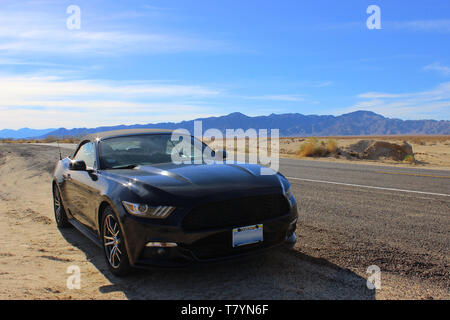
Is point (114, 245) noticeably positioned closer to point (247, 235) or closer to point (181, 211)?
point (181, 211)

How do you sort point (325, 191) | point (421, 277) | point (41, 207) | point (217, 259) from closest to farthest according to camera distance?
point (217, 259)
point (421, 277)
point (41, 207)
point (325, 191)

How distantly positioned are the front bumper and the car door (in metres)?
1.03

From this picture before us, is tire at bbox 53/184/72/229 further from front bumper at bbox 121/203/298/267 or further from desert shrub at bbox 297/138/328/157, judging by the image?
desert shrub at bbox 297/138/328/157

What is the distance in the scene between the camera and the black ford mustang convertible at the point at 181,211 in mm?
3498

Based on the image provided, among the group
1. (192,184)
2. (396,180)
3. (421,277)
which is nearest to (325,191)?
(396,180)

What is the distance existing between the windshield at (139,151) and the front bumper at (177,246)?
3.87ft

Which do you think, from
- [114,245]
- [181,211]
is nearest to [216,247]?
[181,211]

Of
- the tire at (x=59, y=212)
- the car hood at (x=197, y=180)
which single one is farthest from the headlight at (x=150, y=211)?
the tire at (x=59, y=212)

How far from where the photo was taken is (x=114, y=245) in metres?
3.94

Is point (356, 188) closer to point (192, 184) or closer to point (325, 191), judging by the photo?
point (325, 191)
